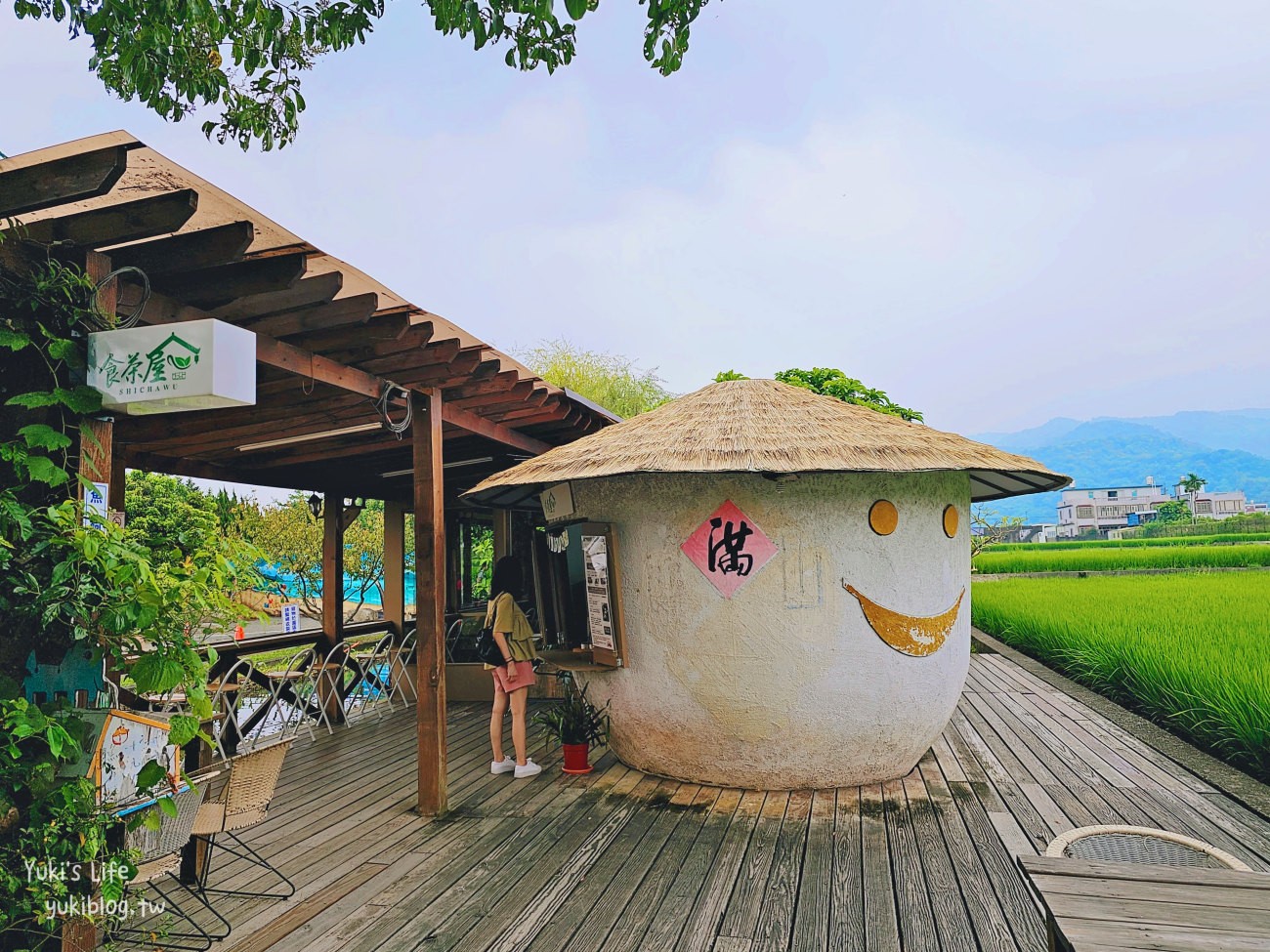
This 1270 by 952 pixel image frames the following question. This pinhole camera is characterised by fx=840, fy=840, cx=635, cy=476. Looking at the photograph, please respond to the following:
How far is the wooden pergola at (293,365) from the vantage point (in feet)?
10.0

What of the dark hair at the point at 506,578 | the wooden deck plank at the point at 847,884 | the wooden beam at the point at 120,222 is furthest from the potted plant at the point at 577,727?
the wooden beam at the point at 120,222

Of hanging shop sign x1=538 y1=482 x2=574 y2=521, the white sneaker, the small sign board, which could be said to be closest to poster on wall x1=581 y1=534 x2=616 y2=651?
hanging shop sign x1=538 y1=482 x2=574 y2=521

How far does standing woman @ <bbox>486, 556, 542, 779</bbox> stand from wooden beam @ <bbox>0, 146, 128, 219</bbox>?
388 centimetres

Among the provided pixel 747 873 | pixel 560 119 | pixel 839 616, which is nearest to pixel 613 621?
pixel 839 616

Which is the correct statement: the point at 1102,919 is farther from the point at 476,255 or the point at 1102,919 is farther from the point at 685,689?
the point at 476,255

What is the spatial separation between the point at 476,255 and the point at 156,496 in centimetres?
3019

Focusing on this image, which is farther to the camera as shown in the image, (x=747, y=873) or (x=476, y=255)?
(x=476, y=255)

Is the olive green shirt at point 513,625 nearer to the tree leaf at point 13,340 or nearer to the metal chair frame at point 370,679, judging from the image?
the metal chair frame at point 370,679

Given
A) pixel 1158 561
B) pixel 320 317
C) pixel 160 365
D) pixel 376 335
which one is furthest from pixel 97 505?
pixel 1158 561

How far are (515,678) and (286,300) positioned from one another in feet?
11.1

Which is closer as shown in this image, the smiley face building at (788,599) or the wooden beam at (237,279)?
the wooden beam at (237,279)

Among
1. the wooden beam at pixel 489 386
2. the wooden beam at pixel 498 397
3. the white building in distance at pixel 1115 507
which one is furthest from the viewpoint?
the white building in distance at pixel 1115 507

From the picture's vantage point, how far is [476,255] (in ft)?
156

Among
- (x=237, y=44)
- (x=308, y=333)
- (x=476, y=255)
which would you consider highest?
(x=476, y=255)
